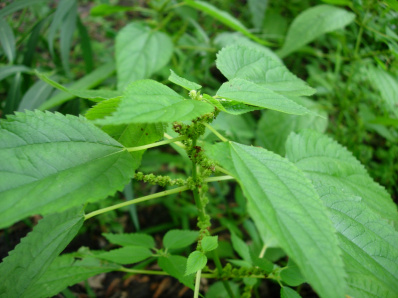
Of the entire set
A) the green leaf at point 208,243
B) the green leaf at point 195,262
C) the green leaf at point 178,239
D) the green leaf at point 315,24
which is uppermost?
the green leaf at point 315,24

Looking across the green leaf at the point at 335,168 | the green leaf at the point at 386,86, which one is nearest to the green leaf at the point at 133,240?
the green leaf at the point at 335,168

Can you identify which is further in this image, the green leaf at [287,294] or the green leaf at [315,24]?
the green leaf at [315,24]

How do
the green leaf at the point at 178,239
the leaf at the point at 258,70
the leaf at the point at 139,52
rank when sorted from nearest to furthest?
the leaf at the point at 258,70 < the green leaf at the point at 178,239 < the leaf at the point at 139,52

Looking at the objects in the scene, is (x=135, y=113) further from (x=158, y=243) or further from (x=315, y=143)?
(x=158, y=243)

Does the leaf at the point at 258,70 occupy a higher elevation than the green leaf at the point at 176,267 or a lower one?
higher

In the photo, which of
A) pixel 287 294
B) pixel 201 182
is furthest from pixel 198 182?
pixel 287 294

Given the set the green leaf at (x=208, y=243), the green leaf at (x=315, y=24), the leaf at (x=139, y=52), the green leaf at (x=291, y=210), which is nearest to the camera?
the green leaf at (x=291, y=210)

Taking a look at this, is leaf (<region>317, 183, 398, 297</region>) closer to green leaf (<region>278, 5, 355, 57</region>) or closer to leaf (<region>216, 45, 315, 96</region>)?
leaf (<region>216, 45, 315, 96</region>)

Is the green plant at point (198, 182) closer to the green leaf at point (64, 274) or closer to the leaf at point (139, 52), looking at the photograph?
the green leaf at point (64, 274)

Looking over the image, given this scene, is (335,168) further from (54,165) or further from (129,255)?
(54,165)
